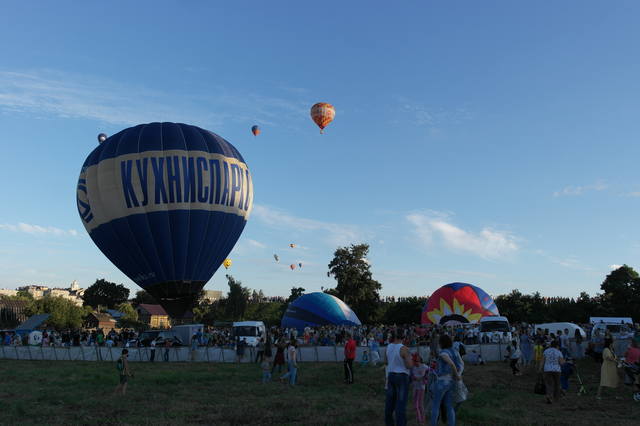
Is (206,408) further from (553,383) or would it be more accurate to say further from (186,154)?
(186,154)

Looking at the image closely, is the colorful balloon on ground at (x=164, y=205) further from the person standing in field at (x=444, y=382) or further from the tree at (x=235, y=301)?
the tree at (x=235, y=301)

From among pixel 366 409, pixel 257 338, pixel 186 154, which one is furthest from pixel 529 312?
pixel 366 409

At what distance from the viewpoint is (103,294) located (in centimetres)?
15162

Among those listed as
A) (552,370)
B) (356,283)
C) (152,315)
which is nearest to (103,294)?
(152,315)

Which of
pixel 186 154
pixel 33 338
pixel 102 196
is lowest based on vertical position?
pixel 33 338

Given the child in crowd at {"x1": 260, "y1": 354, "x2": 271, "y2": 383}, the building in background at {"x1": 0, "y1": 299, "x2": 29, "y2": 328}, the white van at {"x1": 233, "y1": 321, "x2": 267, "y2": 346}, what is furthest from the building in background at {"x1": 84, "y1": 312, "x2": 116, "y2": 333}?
the child in crowd at {"x1": 260, "y1": 354, "x2": 271, "y2": 383}

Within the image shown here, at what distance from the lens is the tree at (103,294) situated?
151 meters

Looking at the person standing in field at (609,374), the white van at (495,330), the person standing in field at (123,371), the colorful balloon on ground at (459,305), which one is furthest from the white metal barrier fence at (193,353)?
the colorful balloon on ground at (459,305)

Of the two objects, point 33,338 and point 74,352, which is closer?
point 74,352

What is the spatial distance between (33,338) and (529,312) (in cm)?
5260

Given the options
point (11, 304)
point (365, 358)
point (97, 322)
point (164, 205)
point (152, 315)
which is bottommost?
point (97, 322)

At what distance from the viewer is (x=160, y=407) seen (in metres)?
14.3

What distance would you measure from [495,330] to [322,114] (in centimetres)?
2339

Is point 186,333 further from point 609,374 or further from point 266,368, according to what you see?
point 609,374
